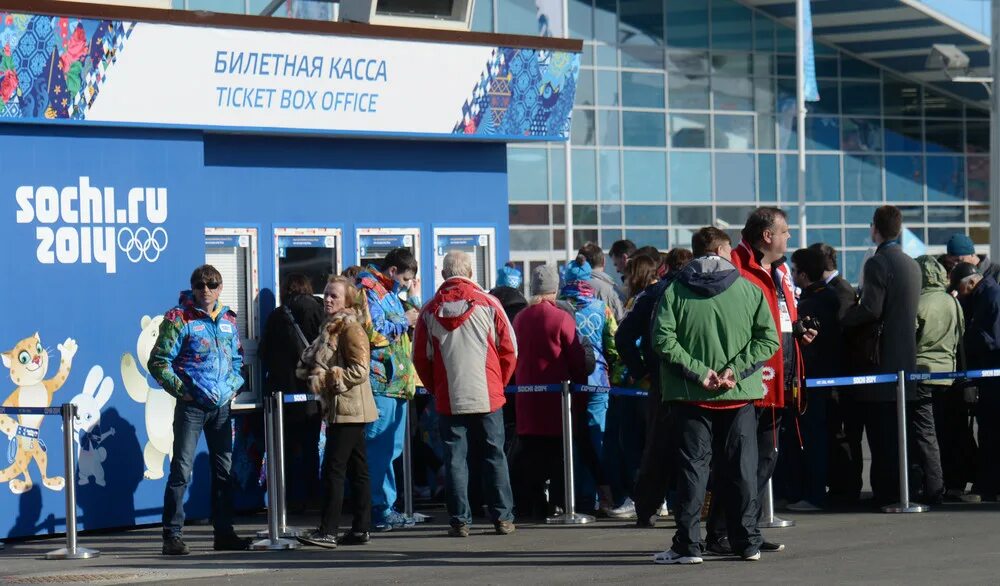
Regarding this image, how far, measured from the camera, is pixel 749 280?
31.5ft

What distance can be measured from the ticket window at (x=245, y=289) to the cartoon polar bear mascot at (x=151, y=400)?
0.84 meters

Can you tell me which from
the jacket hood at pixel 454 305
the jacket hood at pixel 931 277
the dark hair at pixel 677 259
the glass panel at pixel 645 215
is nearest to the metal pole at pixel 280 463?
the jacket hood at pixel 454 305

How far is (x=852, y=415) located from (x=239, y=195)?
4.96m

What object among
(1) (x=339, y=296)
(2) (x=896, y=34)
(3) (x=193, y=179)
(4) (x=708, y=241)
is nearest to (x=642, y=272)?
(4) (x=708, y=241)

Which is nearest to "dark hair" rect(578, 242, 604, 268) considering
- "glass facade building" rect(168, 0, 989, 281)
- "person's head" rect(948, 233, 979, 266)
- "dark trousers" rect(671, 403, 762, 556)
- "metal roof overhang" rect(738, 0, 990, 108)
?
"person's head" rect(948, 233, 979, 266)

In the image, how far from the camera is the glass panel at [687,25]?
3431cm

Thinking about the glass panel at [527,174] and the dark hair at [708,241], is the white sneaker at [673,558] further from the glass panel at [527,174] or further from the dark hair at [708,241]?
the glass panel at [527,174]

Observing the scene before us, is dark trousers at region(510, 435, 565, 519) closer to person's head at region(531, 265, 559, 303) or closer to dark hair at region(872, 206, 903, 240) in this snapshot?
person's head at region(531, 265, 559, 303)

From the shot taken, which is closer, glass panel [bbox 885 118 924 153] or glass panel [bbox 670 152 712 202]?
glass panel [bbox 670 152 712 202]

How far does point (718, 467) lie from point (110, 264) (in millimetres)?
4966

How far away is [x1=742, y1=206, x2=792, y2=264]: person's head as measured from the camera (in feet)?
32.2

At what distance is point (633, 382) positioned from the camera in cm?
1199

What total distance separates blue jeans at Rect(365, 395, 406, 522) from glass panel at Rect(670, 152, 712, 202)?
23008mm

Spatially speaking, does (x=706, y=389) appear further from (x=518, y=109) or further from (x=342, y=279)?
(x=518, y=109)
